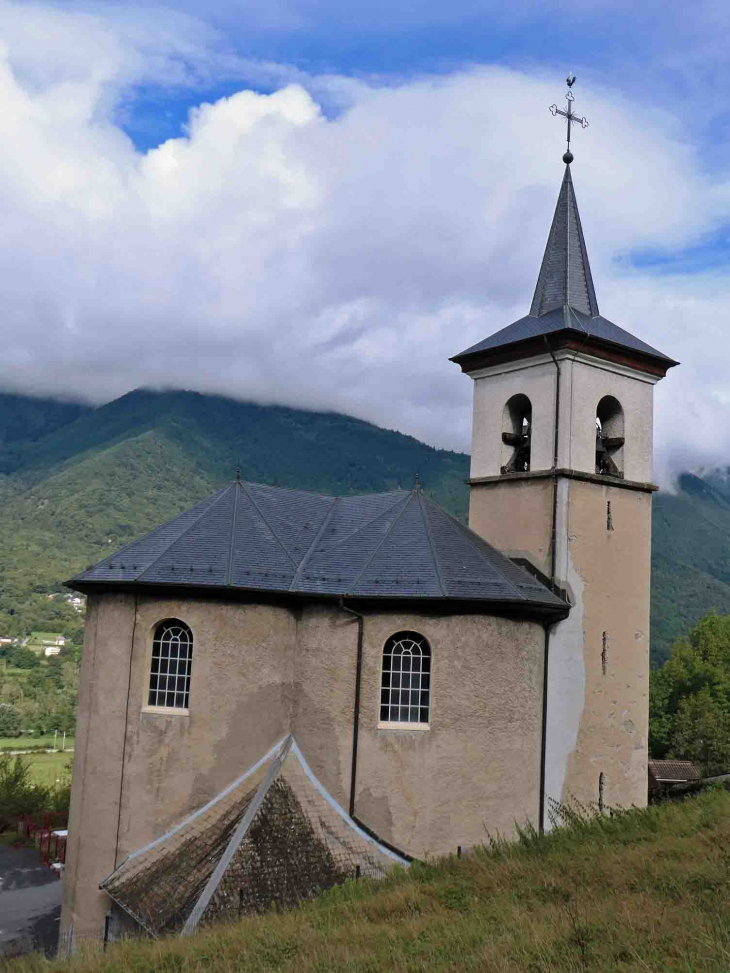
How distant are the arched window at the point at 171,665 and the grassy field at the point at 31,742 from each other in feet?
149

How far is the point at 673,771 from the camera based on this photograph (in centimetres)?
4234

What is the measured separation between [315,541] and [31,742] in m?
50.3

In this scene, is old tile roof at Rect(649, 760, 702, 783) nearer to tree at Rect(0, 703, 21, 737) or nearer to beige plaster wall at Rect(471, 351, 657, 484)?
beige plaster wall at Rect(471, 351, 657, 484)

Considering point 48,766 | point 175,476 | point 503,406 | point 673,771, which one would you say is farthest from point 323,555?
point 175,476

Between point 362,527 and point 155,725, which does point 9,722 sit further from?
point 362,527

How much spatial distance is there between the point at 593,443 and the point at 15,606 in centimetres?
8615

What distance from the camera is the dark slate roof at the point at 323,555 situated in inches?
635

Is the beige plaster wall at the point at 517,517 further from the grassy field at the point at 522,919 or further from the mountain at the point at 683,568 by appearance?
the mountain at the point at 683,568

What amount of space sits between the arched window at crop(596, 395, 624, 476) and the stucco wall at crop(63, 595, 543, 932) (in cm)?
452

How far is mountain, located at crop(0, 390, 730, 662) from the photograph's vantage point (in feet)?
311

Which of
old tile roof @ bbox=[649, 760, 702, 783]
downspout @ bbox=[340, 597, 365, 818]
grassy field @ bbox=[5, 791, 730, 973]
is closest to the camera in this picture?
grassy field @ bbox=[5, 791, 730, 973]

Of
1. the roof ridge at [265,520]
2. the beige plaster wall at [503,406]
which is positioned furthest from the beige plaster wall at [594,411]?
the roof ridge at [265,520]

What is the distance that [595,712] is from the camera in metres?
18.0

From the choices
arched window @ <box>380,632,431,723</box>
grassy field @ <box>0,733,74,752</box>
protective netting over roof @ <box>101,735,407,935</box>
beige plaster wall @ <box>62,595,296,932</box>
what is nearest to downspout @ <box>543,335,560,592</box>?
arched window @ <box>380,632,431,723</box>
